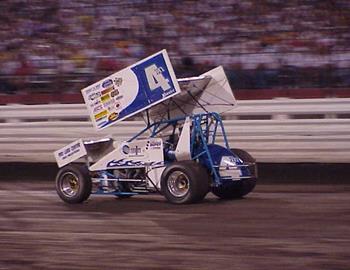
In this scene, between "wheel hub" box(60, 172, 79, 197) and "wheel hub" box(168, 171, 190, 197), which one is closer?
"wheel hub" box(168, 171, 190, 197)

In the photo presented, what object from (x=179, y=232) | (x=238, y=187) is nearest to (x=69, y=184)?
(x=238, y=187)

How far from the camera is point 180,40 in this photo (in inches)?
668

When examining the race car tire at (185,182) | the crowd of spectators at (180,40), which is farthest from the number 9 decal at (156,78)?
the crowd of spectators at (180,40)

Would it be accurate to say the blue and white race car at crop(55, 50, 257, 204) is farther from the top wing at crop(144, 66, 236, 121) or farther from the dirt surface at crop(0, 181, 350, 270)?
the dirt surface at crop(0, 181, 350, 270)

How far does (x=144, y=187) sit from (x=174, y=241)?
10.2ft

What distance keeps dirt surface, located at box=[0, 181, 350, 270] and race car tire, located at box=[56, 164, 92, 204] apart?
0.54 ft

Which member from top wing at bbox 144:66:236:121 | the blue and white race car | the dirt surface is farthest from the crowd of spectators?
the blue and white race car

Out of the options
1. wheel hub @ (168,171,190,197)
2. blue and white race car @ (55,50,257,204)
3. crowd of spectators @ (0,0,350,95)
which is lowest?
wheel hub @ (168,171,190,197)

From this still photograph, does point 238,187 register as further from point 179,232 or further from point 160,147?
point 179,232

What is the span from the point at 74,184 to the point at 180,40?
18.7 feet

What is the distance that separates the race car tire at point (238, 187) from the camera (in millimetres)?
11635

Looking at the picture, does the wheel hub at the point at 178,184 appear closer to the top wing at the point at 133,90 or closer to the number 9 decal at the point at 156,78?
the top wing at the point at 133,90

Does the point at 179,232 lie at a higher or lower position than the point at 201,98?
lower

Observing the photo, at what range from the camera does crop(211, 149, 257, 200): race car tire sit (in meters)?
11.6
